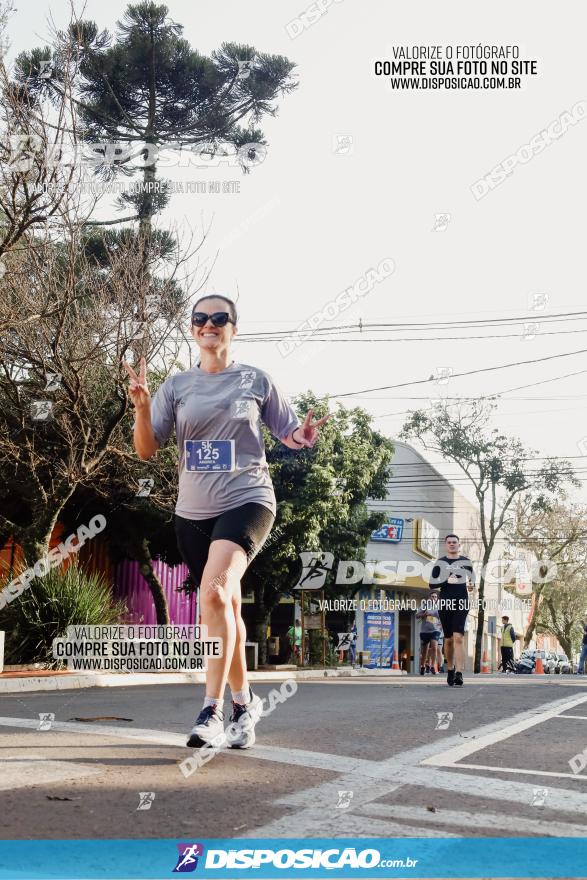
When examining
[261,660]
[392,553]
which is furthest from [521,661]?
[261,660]

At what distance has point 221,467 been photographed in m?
4.61

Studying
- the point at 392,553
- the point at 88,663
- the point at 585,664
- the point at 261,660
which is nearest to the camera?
the point at 88,663

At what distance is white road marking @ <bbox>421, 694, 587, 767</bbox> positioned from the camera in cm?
454

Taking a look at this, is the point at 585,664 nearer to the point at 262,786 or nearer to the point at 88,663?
the point at 88,663

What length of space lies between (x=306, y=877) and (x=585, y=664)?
2591 centimetres

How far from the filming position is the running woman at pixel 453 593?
37.4 feet

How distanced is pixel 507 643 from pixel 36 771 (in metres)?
27.0

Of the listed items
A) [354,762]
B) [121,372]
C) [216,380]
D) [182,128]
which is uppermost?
[182,128]

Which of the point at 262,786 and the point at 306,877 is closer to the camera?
the point at 306,877

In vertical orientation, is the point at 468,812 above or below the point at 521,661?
above

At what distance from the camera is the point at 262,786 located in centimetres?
362

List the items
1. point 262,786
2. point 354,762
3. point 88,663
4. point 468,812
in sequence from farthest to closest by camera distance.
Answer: point 88,663 → point 354,762 → point 262,786 → point 468,812

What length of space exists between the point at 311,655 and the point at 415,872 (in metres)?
25.8

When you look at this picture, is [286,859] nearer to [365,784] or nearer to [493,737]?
[365,784]
